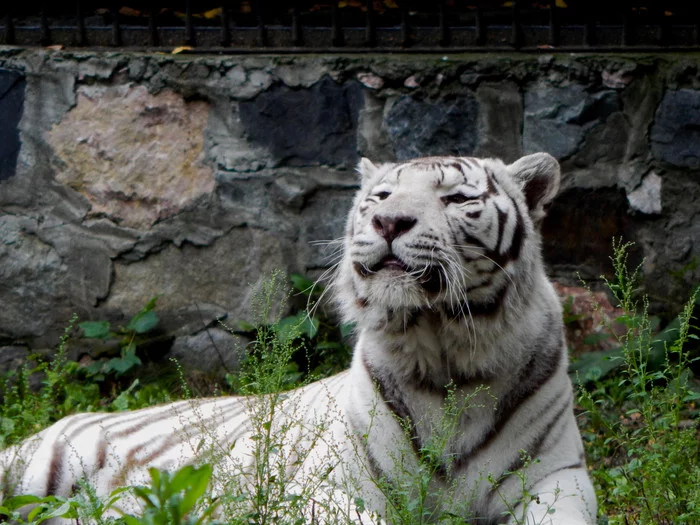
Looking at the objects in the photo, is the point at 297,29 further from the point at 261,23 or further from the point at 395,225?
the point at 395,225

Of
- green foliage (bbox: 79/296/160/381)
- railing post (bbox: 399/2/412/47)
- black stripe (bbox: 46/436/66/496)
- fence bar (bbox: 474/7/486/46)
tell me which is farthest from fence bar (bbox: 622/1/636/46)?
black stripe (bbox: 46/436/66/496)

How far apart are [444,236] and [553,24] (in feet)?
7.48

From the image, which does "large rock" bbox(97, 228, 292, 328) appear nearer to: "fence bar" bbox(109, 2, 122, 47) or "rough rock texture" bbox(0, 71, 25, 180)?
"rough rock texture" bbox(0, 71, 25, 180)

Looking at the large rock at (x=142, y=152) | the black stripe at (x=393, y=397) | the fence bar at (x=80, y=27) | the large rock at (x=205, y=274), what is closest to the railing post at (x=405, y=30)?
the large rock at (x=142, y=152)

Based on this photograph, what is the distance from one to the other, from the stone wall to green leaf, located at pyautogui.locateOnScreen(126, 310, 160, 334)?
0.34 feet

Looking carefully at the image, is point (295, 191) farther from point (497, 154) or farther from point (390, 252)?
point (390, 252)

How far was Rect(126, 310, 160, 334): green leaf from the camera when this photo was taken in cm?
471

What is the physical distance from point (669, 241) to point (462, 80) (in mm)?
1301

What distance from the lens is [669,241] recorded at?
4742mm

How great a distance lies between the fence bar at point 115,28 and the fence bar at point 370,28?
4.12ft

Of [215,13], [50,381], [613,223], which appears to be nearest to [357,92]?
[215,13]

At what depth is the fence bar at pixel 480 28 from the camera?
15.5ft

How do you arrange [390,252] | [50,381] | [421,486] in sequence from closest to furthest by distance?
[421,486] → [390,252] → [50,381]

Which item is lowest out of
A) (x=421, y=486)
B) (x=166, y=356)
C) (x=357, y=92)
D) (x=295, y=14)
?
(x=166, y=356)
